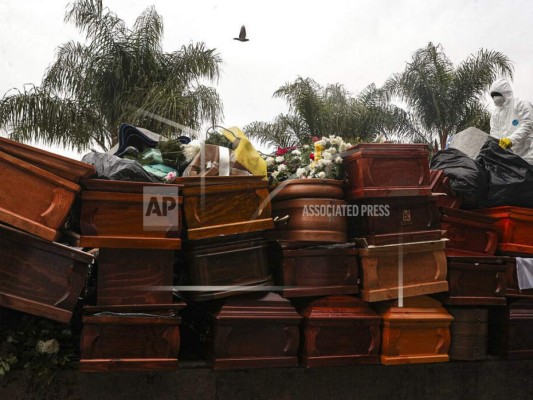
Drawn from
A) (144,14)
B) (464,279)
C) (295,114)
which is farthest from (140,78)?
(464,279)

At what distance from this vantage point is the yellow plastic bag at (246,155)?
410 cm

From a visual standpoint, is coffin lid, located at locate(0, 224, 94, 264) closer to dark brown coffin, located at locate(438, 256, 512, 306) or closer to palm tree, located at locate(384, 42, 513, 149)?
dark brown coffin, located at locate(438, 256, 512, 306)

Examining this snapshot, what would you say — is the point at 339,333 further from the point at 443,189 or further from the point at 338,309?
the point at 443,189

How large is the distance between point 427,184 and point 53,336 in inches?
112

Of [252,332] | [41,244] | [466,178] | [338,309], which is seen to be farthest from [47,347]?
[466,178]

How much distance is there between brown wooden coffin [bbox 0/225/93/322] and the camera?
3387mm

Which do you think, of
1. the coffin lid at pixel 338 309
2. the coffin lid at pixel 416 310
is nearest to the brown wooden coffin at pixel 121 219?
the coffin lid at pixel 338 309

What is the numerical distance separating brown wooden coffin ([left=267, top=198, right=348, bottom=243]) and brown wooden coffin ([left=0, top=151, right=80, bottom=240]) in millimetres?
1492

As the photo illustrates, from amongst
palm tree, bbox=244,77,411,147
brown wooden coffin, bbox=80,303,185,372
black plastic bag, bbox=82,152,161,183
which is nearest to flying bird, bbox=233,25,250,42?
black plastic bag, bbox=82,152,161,183

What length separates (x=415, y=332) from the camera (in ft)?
13.8

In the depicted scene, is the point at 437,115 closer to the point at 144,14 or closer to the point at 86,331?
the point at 144,14

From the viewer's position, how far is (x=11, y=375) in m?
3.47

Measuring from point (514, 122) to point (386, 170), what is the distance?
267 cm

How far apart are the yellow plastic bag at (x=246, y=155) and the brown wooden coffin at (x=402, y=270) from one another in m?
0.98
